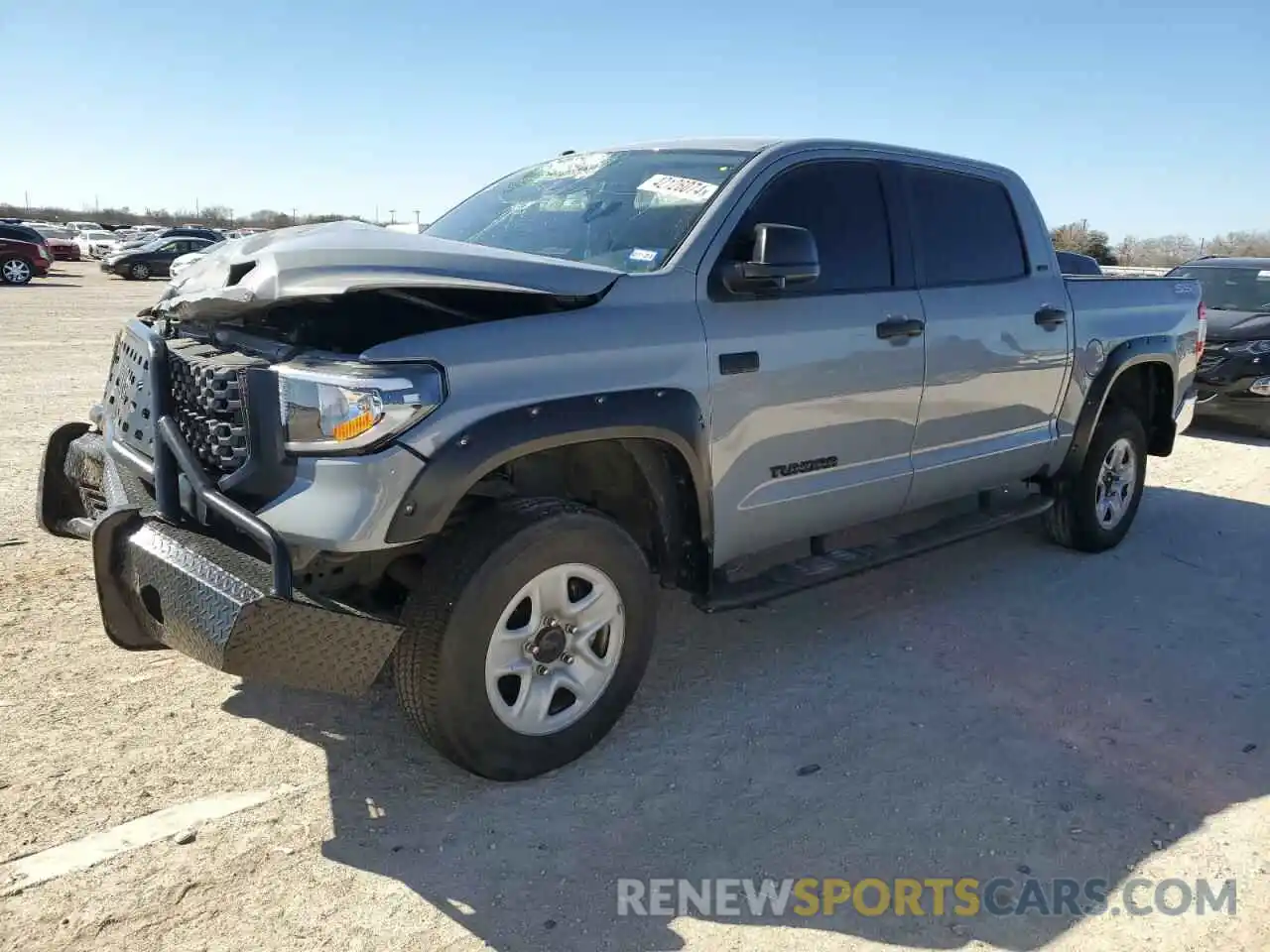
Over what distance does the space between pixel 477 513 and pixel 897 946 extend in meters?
Answer: 1.66

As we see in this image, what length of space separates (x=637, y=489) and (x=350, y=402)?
3.78 feet

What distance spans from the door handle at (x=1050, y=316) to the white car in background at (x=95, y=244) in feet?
135

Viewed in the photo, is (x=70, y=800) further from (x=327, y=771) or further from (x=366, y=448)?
(x=366, y=448)

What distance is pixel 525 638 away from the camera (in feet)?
10.4

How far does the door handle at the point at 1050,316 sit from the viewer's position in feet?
16.5

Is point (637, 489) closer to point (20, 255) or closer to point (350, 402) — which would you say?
point (350, 402)

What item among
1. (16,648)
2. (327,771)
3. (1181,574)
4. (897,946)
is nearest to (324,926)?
(327,771)

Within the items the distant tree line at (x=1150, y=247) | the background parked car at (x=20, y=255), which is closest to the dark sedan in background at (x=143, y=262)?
the background parked car at (x=20, y=255)

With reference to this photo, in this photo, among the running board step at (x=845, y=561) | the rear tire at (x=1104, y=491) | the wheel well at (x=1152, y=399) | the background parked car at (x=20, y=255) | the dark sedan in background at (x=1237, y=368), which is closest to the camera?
the running board step at (x=845, y=561)

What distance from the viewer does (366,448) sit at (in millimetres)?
2775

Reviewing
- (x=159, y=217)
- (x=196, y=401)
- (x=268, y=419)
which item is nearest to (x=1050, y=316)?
(x=268, y=419)

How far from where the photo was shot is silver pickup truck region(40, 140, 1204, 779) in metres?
2.82

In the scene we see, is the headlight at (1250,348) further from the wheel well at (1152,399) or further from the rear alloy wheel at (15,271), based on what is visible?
the rear alloy wheel at (15,271)

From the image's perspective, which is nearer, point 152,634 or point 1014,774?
point 152,634
